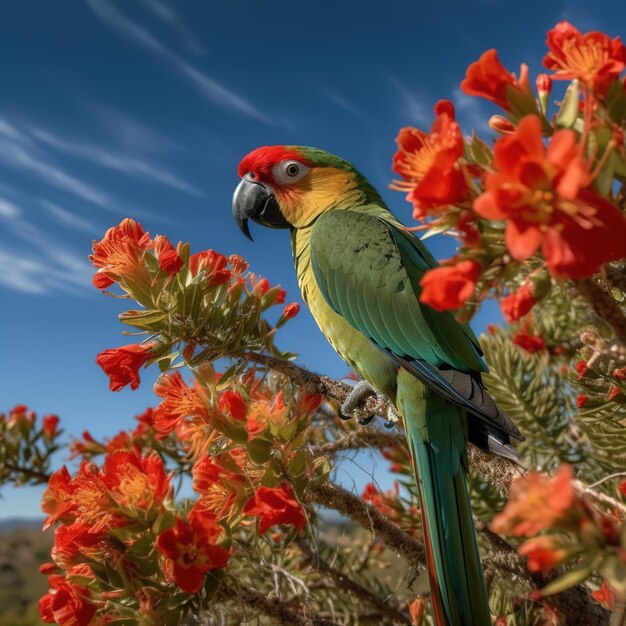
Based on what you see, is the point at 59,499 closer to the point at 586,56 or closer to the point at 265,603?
the point at 265,603

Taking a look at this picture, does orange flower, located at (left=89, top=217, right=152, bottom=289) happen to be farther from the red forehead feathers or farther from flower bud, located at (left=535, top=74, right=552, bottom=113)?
the red forehead feathers

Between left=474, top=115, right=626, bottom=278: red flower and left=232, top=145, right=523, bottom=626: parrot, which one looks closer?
left=474, top=115, right=626, bottom=278: red flower

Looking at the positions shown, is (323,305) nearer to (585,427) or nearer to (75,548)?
(585,427)

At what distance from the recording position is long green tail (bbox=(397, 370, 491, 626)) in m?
1.30

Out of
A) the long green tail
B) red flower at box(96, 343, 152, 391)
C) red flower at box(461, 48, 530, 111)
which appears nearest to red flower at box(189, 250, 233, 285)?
red flower at box(96, 343, 152, 391)

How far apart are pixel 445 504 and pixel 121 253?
1.04 metres

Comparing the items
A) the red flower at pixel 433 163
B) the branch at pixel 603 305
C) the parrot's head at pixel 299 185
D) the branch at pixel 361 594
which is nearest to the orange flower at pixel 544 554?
the branch at pixel 603 305

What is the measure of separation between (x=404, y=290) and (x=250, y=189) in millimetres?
1107

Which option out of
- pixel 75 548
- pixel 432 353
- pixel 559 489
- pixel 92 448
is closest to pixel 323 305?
pixel 432 353

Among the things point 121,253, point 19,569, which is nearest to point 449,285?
point 121,253

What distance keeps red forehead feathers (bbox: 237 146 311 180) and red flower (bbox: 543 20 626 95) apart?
1810mm

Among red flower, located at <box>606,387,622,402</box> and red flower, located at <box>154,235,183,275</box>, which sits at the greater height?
red flower, located at <box>154,235,183,275</box>

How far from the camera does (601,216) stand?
73cm

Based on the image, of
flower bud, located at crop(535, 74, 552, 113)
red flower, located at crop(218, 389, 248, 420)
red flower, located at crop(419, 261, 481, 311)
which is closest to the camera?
red flower, located at crop(419, 261, 481, 311)
